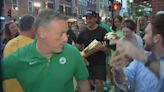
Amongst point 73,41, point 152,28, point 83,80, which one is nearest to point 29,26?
point 83,80

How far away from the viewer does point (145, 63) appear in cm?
274

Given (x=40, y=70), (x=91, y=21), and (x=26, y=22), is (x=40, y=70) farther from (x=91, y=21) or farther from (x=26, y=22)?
(x=91, y=21)

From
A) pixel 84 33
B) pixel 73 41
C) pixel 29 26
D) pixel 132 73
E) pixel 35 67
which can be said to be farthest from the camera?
pixel 73 41

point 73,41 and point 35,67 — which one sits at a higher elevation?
point 35,67

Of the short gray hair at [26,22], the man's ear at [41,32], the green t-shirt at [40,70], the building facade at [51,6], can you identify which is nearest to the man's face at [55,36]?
the man's ear at [41,32]

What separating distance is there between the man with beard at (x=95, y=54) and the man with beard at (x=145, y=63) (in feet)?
16.4

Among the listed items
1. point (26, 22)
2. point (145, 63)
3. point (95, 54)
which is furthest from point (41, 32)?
point (95, 54)

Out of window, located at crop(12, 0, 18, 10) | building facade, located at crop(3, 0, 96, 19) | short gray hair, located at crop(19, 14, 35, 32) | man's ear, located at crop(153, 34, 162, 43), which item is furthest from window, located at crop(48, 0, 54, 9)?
man's ear, located at crop(153, 34, 162, 43)

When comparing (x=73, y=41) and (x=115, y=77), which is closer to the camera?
(x=115, y=77)

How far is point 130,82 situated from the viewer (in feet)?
12.0

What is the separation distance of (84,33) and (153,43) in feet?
19.2

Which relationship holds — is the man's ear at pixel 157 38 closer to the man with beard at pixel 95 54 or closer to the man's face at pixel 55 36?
the man's face at pixel 55 36

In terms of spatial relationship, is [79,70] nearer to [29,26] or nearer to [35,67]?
[35,67]

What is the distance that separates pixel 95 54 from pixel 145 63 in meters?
6.03
